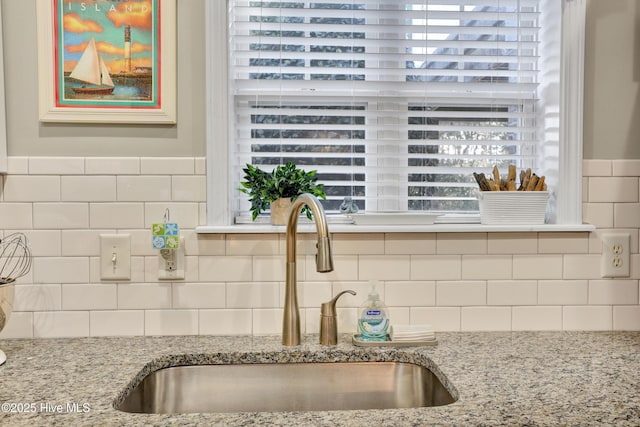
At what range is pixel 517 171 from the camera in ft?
5.77

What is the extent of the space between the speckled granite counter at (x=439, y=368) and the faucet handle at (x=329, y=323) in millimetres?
25

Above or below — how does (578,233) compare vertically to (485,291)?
above

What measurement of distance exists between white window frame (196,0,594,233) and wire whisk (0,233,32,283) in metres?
0.49

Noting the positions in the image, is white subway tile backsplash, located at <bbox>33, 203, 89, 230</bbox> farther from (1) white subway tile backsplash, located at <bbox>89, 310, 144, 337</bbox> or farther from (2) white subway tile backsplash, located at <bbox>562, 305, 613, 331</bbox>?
(2) white subway tile backsplash, located at <bbox>562, 305, 613, 331</bbox>

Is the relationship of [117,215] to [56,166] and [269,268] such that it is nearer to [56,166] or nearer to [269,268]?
[56,166]

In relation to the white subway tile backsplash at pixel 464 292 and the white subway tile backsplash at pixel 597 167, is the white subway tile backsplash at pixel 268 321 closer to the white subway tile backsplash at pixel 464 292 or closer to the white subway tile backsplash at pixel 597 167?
the white subway tile backsplash at pixel 464 292

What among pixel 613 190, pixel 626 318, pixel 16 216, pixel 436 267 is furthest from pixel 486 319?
pixel 16 216

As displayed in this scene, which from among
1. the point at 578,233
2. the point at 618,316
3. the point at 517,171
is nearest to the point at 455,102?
the point at 517,171

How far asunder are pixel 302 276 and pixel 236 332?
0.24m

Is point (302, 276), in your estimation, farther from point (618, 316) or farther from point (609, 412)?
point (618, 316)

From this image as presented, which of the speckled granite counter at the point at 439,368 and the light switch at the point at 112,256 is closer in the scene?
the speckled granite counter at the point at 439,368

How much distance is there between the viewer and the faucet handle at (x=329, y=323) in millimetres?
1444

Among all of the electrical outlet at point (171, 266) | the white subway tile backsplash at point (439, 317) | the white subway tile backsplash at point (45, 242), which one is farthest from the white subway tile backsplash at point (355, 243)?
the white subway tile backsplash at point (45, 242)

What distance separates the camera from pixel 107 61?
1.55 meters
